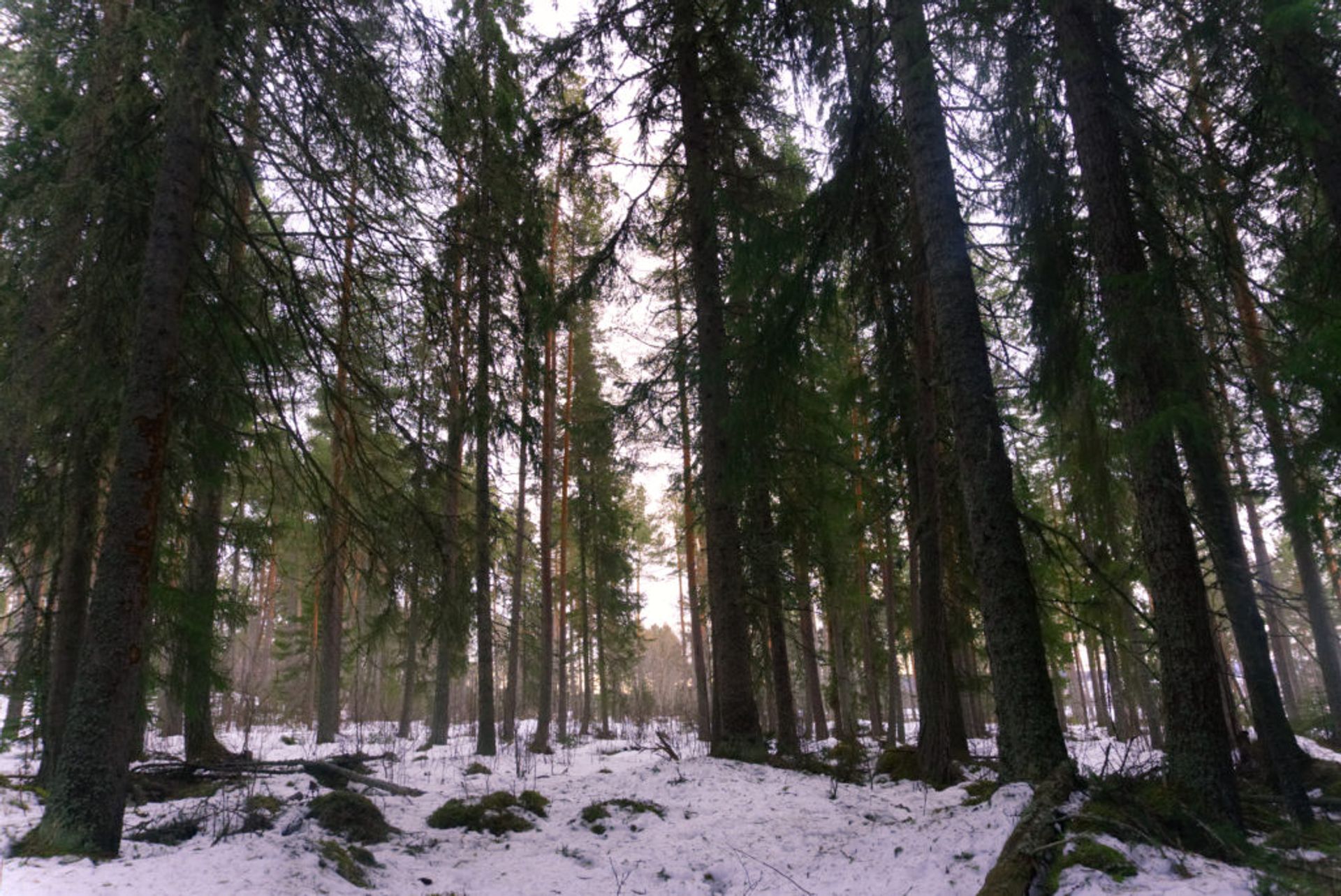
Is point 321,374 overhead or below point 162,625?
overhead

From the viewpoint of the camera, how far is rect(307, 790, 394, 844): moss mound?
5965 millimetres

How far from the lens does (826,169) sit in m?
8.75

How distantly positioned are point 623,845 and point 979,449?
4.64 metres

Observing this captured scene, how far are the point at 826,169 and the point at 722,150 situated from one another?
3688 mm

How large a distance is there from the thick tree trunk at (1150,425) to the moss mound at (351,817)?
6433 mm

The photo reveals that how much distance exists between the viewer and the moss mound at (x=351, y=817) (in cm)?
596

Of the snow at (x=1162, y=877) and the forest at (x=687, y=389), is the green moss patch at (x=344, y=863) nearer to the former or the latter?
the forest at (x=687, y=389)

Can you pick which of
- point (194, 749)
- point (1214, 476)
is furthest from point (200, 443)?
point (1214, 476)

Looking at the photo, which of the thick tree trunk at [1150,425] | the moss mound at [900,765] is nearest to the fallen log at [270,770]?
the moss mound at [900,765]

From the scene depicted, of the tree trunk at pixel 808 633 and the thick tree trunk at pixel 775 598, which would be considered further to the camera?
the tree trunk at pixel 808 633

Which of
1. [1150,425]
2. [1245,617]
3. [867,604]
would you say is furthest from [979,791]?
[867,604]

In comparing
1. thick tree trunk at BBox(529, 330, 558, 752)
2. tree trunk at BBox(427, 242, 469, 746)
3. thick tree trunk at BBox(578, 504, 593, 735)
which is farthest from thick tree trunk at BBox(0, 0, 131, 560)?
thick tree trunk at BBox(578, 504, 593, 735)

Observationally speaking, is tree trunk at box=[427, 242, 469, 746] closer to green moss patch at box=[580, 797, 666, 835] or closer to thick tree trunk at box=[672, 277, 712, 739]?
green moss patch at box=[580, 797, 666, 835]

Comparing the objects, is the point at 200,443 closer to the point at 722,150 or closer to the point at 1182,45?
the point at 722,150
